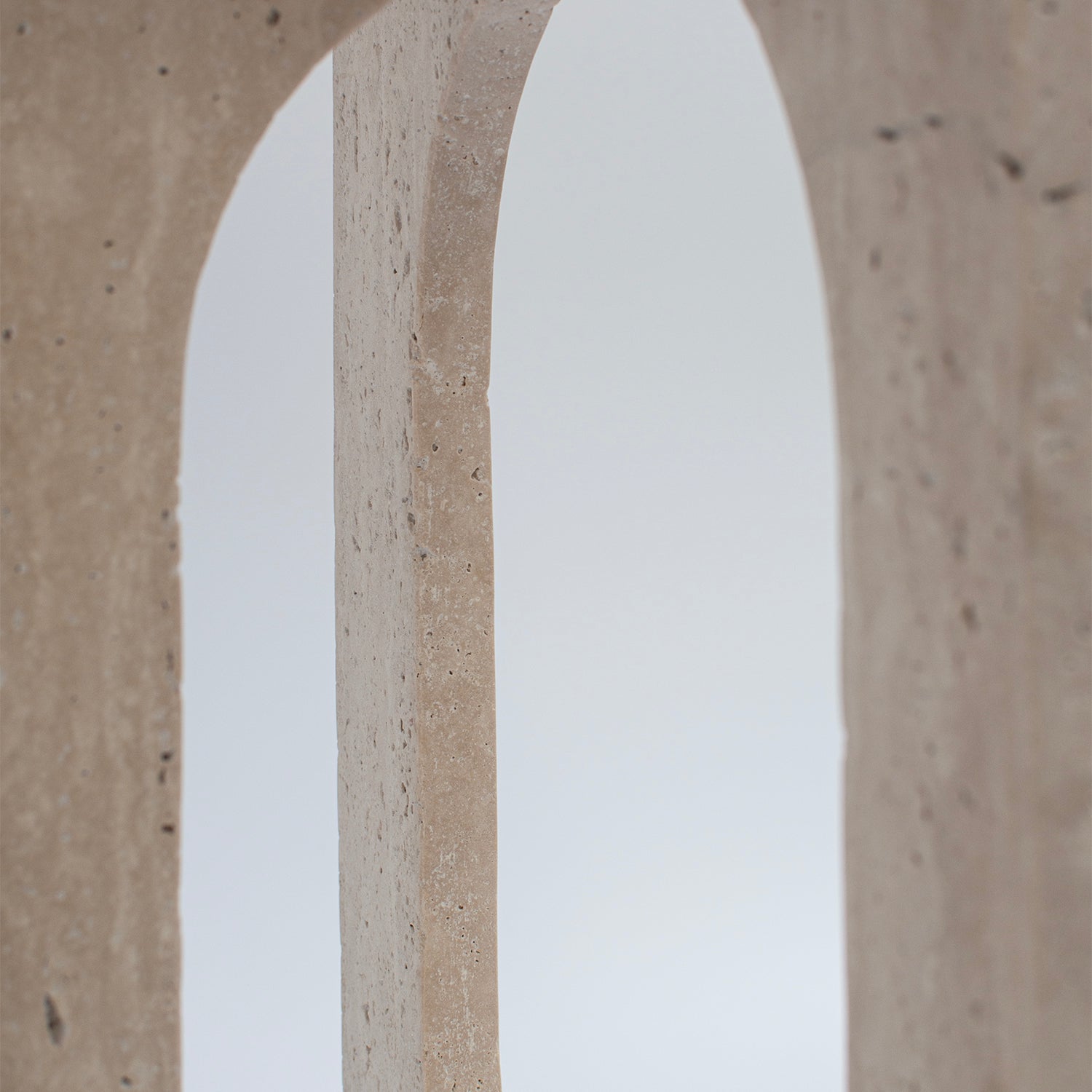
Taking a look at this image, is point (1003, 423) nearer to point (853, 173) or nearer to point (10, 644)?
point (853, 173)

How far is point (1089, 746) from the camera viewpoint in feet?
4.58

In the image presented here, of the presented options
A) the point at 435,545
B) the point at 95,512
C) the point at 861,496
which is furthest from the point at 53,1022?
the point at 435,545

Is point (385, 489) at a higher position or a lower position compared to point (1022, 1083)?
higher

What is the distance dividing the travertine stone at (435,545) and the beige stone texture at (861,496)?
130 centimetres

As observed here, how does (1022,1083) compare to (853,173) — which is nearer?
(1022,1083)

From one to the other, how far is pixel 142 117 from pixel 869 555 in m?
1.12

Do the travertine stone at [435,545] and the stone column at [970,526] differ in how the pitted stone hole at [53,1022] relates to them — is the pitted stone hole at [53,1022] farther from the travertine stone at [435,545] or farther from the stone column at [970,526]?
the travertine stone at [435,545]

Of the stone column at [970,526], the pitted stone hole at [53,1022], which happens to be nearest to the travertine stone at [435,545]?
the pitted stone hole at [53,1022]

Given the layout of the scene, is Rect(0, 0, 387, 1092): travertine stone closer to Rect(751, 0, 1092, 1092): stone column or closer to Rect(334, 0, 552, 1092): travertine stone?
Rect(751, 0, 1092, 1092): stone column

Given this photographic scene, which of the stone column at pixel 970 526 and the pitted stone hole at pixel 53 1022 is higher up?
the stone column at pixel 970 526

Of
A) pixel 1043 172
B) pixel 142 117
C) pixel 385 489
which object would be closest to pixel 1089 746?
pixel 1043 172

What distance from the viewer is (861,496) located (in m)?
1.55

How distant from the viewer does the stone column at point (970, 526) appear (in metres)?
1.39

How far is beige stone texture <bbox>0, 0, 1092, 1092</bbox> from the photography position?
1392 mm
